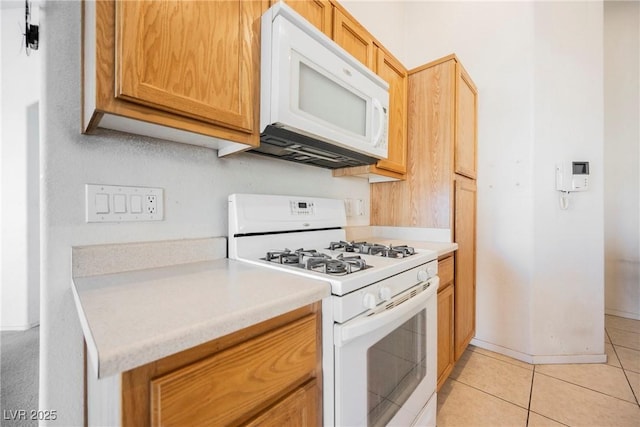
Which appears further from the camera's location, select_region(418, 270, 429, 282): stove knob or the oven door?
select_region(418, 270, 429, 282): stove knob

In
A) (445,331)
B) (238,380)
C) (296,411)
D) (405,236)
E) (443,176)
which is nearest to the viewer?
(238,380)

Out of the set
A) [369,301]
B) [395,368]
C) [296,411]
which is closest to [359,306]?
[369,301]

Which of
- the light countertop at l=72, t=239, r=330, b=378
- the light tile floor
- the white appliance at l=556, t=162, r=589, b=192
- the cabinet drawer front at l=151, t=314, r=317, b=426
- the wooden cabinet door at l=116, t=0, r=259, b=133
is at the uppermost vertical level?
the wooden cabinet door at l=116, t=0, r=259, b=133

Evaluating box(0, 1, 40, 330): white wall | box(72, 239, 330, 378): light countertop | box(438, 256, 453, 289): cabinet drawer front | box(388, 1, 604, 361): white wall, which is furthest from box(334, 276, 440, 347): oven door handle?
box(0, 1, 40, 330): white wall

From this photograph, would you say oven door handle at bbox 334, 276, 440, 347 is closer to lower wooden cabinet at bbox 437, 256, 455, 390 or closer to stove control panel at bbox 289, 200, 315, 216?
lower wooden cabinet at bbox 437, 256, 455, 390

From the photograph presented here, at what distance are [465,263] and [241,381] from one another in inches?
66.7

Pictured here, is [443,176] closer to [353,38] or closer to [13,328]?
[353,38]

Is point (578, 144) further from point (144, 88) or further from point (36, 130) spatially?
point (36, 130)

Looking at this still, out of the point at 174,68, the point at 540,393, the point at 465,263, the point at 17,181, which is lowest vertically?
the point at 540,393

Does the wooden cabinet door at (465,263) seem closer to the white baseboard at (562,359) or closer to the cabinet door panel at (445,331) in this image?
the cabinet door panel at (445,331)

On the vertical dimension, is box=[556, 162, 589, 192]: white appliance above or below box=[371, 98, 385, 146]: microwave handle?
below

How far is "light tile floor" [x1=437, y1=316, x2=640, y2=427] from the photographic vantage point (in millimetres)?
→ 1368

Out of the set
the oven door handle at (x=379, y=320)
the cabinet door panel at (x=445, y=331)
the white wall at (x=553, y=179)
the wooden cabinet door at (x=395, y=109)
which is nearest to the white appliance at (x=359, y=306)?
the oven door handle at (x=379, y=320)

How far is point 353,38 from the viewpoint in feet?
4.52
